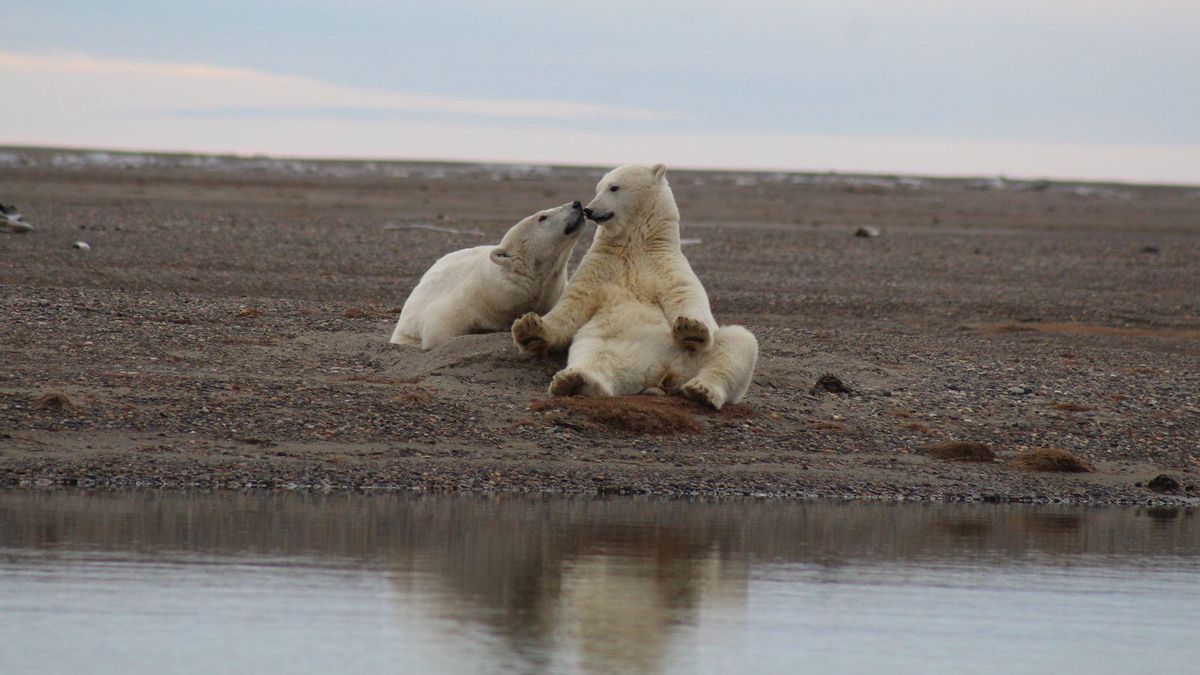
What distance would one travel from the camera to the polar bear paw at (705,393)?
36.4 ft

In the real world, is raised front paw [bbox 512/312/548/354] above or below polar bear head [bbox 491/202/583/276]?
below

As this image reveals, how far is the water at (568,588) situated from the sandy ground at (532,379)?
2.66ft

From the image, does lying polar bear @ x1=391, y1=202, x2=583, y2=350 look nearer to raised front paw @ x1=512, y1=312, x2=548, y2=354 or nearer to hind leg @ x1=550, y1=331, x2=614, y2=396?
raised front paw @ x1=512, y1=312, x2=548, y2=354

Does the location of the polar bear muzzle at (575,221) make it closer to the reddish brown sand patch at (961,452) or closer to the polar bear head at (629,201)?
the polar bear head at (629,201)

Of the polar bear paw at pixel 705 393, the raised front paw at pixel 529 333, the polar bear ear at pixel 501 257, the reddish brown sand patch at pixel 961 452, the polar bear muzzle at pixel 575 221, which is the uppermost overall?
the polar bear muzzle at pixel 575 221

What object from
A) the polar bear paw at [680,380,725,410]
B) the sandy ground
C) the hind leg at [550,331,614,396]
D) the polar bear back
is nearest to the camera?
the sandy ground

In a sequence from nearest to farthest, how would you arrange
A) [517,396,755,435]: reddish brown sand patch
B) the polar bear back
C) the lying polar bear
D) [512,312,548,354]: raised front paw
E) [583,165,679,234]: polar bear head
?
[517,396,755,435]: reddish brown sand patch → [512,312,548,354]: raised front paw → [583,165,679,234]: polar bear head → the lying polar bear → the polar bear back

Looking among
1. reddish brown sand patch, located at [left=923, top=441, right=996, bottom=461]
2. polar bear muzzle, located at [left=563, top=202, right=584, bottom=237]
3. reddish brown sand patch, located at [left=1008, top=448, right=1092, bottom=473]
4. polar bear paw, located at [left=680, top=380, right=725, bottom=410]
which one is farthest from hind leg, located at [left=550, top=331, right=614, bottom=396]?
reddish brown sand patch, located at [left=1008, top=448, right=1092, bottom=473]

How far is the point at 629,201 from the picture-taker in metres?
11.9

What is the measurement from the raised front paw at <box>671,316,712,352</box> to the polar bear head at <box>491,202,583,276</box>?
1.47 meters

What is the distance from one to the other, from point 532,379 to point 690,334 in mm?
1381

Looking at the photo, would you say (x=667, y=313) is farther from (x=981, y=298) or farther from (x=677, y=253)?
(x=981, y=298)

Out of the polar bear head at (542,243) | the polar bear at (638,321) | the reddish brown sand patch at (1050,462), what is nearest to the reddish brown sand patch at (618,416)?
the polar bear at (638,321)

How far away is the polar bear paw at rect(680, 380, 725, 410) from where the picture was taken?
11.1 metres
